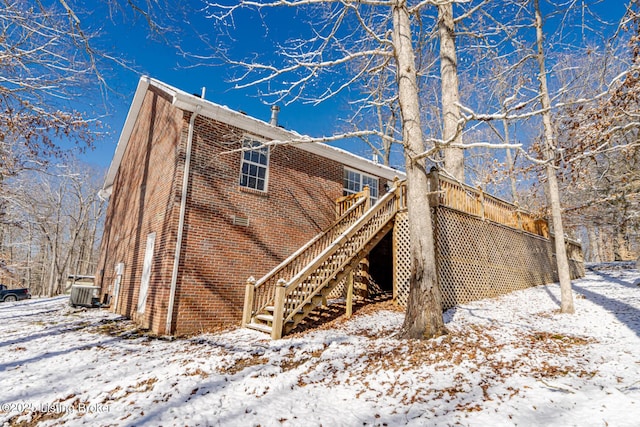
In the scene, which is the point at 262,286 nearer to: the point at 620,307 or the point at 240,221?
the point at 240,221

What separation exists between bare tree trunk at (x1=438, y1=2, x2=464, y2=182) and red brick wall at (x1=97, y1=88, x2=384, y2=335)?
406cm

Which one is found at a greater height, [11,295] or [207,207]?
[207,207]

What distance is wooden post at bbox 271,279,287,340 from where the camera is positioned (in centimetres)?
718

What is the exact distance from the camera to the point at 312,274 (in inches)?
331

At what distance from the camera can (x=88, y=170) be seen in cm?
3059

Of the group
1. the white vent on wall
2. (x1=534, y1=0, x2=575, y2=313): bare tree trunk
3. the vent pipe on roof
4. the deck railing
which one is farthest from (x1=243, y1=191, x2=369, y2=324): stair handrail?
(x1=534, y1=0, x2=575, y2=313): bare tree trunk

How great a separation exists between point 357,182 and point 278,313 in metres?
7.60

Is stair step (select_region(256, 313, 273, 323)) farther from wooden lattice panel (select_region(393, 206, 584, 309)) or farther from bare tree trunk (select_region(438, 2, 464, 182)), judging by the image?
bare tree trunk (select_region(438, 2, 464, 182))

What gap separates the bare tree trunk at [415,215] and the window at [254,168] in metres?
4.92

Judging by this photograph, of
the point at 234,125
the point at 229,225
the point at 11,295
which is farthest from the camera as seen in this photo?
the point at 11,295

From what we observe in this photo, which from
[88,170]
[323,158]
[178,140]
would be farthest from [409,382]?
[88,170]

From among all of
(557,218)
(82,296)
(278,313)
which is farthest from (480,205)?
(82,296)

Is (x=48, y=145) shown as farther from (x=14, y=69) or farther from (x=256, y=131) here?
(x=256, y=131)

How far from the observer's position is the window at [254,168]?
33.2 feet
